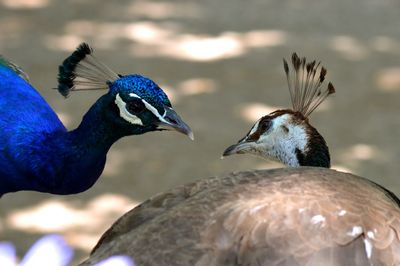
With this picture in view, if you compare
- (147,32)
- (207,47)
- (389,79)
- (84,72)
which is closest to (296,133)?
(84,72)

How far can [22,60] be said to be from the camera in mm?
3430

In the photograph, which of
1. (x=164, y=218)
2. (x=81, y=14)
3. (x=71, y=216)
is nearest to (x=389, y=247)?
(x=164, y=218)

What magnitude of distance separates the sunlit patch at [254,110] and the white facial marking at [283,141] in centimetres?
105

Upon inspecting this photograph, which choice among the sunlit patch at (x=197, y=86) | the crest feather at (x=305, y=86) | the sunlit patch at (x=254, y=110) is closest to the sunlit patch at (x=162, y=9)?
the sunlit patch at (x=197, y=86)

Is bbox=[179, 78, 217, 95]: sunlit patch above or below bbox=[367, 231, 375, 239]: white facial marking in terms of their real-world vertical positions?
above

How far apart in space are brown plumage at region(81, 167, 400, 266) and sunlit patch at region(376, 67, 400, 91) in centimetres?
175

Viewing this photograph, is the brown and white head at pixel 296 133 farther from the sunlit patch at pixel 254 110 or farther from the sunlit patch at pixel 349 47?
the sunlit patch at pixel 349 47

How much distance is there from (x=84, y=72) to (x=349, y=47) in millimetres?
1853

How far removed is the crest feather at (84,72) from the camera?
6.46 feet

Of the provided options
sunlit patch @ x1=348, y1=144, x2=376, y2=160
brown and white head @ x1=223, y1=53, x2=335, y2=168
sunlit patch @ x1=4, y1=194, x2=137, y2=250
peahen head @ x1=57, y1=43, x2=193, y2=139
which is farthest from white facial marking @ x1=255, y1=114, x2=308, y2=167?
sunlit patch @ x1=348, y1=144, x2=376, y2=160

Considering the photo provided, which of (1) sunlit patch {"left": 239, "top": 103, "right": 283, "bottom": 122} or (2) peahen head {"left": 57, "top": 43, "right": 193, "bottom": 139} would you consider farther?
(1) sunlit patch {"left": 239, "top": 103, "right": 283, "bottom": 122}

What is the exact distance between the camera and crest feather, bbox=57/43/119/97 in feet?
6.46

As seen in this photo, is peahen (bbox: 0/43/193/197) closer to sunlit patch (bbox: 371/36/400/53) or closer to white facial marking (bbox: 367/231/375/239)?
white facial marking (bbox: 367/231/375/239)

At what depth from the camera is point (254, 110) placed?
3.22 metres
